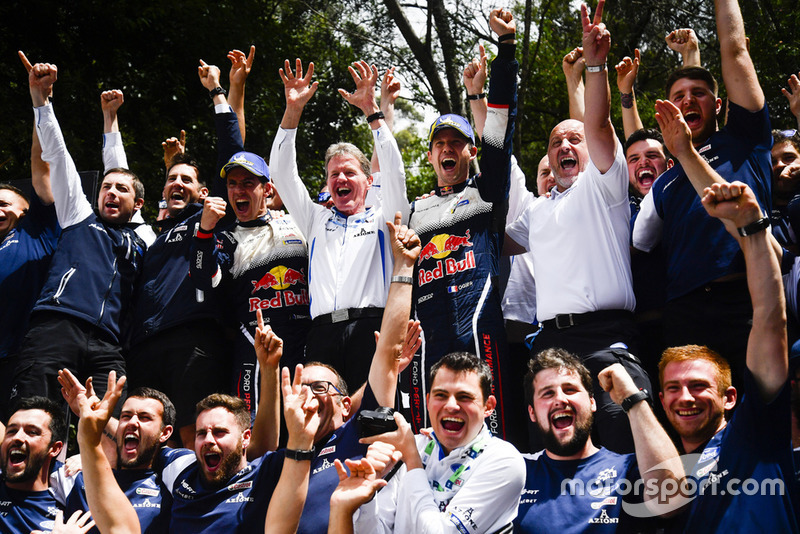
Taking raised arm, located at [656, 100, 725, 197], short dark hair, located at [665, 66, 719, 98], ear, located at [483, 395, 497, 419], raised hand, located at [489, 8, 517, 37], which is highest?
raised hand, located at [489, 8, 517, 37]

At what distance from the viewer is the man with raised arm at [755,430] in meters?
3.83

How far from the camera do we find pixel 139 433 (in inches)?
223

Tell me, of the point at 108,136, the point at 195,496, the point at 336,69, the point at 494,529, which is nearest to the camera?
the point at 494,529

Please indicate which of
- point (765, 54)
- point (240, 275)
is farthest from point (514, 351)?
point (765, 54)

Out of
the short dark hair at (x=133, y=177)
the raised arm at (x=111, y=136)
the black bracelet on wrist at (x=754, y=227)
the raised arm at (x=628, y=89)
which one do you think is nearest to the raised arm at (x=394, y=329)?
the black bracelet on wrist at (x=754, y=227)

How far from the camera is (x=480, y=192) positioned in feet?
19.4

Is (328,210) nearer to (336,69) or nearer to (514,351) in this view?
(514,351)

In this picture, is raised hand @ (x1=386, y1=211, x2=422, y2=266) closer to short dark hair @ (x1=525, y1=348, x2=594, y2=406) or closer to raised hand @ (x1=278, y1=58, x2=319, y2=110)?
short dark hair @ (x1=525, y1=348, x2=594, y2=406)

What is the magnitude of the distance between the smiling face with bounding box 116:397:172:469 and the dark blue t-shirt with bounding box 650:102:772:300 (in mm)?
3441

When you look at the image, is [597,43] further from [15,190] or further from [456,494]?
[15,190]

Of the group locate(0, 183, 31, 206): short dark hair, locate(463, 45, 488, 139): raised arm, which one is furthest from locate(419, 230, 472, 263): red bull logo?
locate(0, 183, 31, 206): short dark hair

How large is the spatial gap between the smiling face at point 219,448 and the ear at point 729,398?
9.30 ft

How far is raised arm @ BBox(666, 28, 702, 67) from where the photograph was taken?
626 cm

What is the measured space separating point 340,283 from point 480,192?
1.18 metres
